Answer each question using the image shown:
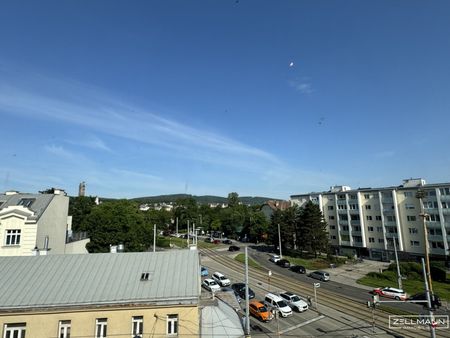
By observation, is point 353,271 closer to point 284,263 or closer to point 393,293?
point 284,263

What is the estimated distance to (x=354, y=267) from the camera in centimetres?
6925

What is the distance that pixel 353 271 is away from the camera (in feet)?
213

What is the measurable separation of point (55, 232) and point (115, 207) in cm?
1336

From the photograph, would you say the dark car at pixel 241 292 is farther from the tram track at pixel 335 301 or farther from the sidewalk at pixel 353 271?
the sidewalk at pixel 353 271

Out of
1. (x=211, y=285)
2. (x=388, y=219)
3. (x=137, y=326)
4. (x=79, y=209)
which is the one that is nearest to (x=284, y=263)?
(x=211, y=285)

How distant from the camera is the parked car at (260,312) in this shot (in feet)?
112

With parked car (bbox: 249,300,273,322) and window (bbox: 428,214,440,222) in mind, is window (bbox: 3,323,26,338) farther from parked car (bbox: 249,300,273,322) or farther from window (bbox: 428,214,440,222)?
window (bbox: 428,214,440,222)

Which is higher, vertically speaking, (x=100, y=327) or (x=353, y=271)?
(x=100, y=327)

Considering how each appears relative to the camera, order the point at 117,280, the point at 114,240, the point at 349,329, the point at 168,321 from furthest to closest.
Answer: the point at 114,240
the point at 349,329
the point at 117,280
the point at 168,321

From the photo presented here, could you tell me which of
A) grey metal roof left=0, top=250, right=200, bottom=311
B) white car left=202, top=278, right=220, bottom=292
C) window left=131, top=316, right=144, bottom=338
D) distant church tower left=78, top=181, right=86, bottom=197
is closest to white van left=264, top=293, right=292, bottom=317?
white car left=202, top=278, right=220, bottom=292

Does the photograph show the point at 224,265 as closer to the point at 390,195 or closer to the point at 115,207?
the point at 115,207

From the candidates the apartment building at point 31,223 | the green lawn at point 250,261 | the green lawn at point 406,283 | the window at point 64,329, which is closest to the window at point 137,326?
the window at point 64,329

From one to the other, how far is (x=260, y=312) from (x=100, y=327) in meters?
19.9

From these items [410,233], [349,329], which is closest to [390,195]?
[410,233]
